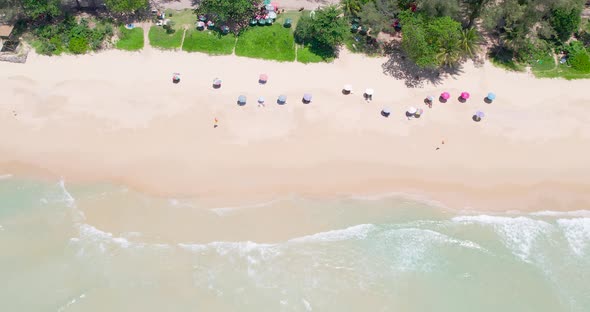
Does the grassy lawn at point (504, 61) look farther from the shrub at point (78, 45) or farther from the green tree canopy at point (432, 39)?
the shrub at point (78, 45)

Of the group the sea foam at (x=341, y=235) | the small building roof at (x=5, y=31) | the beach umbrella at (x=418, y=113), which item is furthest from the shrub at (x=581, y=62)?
the small building roof at (x=5, y=31)

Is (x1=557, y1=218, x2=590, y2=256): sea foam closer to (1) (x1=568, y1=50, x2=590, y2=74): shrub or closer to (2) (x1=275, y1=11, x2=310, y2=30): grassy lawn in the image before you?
(1) (x1=568, y1=50, x2=590, y2=74): shrub

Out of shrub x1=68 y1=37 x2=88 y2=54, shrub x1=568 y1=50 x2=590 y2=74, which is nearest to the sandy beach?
shrub x1=68 y1=37 x2=88 y2=54

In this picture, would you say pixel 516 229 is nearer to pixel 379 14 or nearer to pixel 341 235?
pixel 341 235

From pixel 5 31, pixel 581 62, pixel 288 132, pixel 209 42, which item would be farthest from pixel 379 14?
pixel 5 31

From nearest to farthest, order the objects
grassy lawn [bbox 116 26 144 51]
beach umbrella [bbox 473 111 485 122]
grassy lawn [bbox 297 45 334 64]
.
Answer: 1. beach umbrella [bbox 473 111 485 122]
2. grassy lawn [bbox 297 45 334 64]
3. grassy lawn [bbox 116 26 144 51]
